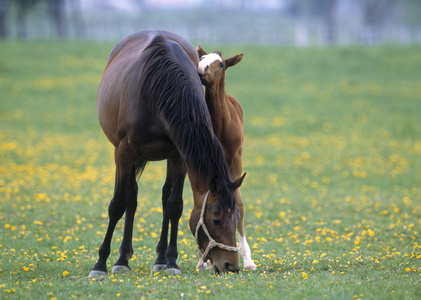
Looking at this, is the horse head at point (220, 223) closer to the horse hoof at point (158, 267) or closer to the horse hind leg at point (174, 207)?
the horse hind leg at point (174, 207)

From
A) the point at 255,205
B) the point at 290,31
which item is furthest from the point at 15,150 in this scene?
the point at 290,31

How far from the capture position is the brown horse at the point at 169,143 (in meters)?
5.27

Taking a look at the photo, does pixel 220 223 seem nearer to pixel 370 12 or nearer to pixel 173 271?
pixel 173 271

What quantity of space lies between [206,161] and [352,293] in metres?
1.73

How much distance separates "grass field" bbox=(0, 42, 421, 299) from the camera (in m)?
5.57

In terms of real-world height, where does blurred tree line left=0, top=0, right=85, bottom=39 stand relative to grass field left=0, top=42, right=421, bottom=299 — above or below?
→ above

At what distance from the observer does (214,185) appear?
5.24m

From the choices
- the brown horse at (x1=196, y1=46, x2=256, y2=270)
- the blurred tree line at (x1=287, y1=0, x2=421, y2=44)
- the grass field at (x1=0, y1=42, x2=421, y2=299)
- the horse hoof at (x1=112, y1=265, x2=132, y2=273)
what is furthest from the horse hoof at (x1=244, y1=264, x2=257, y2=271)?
the blurred tree line at (x1=287, y1=0, x2=421, y2=44)

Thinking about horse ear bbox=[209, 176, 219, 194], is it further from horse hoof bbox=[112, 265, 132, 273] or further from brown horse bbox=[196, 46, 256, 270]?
horse hoof bbox=[112, 265, 132, 273]

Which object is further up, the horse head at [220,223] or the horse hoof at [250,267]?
the horse head at [220,223]

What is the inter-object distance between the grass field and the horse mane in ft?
3.25

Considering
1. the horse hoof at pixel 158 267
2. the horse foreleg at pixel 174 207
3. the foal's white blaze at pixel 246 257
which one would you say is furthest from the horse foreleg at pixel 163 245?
the foal's white blaze at pixel 246 257

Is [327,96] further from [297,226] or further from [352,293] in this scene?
[352,293]

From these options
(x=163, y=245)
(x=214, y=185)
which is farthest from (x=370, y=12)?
(x=214, y=185)
